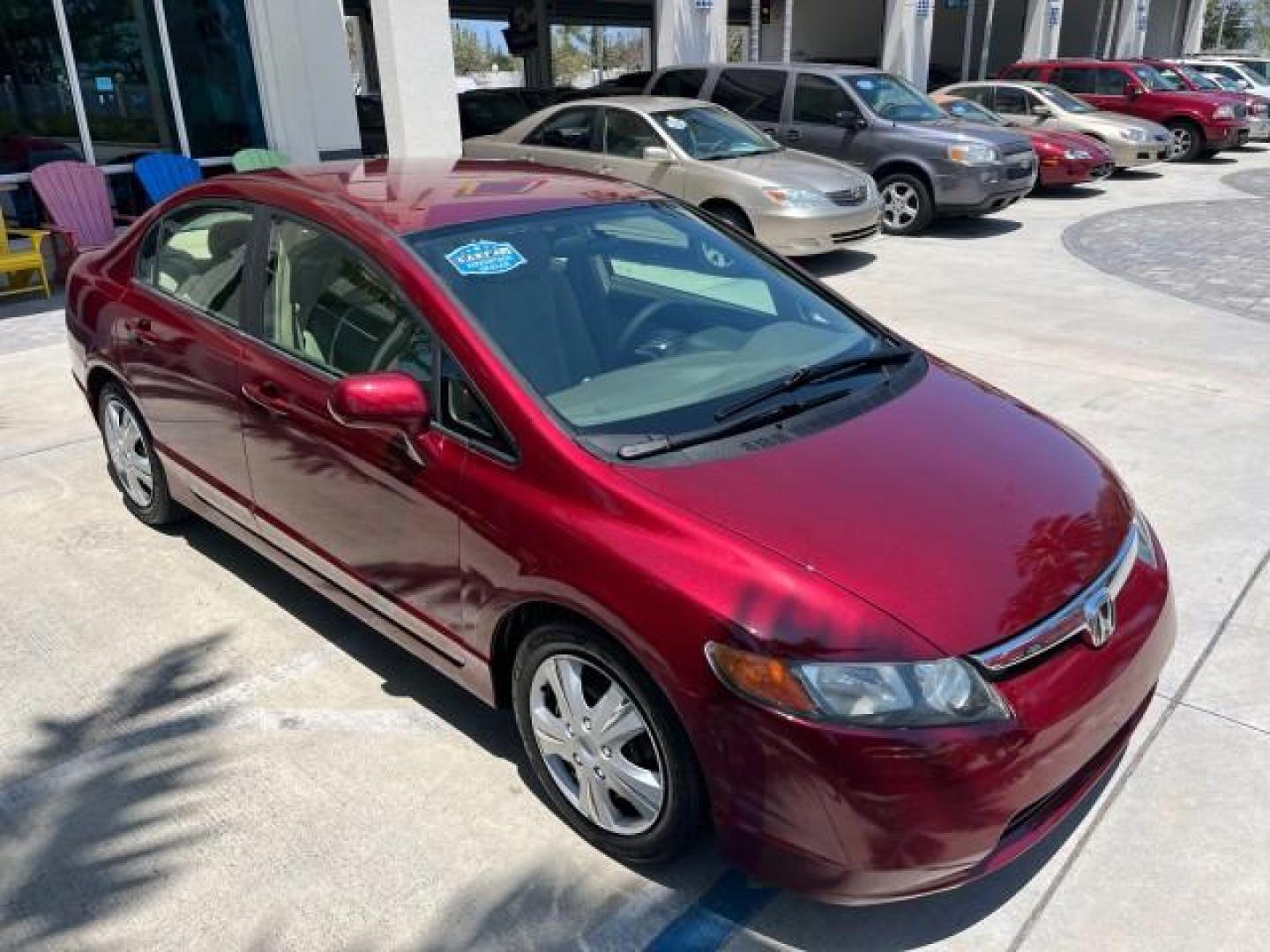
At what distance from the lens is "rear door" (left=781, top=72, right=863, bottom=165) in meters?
11.8

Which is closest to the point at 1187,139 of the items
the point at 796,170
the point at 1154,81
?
the point at 1154,81

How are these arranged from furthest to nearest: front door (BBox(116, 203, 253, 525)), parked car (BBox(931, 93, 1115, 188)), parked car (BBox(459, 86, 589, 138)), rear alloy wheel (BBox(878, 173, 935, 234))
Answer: parked car (BBox(459, 86, 589, 138)) < parked car (BBox(931, 93, 1115, 188)) < rear alloy wheel (BBox(878, 173, 935, 234)) < front door (BBox(116, 203, 253, 525))

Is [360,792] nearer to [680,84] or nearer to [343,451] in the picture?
[343,451]

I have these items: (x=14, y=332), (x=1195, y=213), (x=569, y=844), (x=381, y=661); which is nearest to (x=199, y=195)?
(x=381, y=661)

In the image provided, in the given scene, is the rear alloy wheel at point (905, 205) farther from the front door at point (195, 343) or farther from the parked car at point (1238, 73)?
the parked car at point (1238, 73)

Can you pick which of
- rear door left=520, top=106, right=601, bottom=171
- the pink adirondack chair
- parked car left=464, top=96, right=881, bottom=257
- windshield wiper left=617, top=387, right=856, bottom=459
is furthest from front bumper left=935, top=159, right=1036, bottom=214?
windshield wiper left=617, top=387, right=856, bottom=459

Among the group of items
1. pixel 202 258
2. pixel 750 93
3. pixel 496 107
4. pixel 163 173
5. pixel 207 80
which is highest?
pixel 207 80

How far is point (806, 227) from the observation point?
30.3 feet

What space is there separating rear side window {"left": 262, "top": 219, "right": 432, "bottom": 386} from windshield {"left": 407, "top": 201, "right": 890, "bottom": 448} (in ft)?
0.61

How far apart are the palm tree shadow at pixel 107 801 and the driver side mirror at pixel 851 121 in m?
10.1

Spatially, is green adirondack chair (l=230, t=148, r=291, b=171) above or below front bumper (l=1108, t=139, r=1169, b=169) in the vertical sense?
above

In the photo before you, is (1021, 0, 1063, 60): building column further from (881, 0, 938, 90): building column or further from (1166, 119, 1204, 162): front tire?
(1166, 119, 1204, 162): front tire

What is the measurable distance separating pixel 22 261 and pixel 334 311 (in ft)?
21.3

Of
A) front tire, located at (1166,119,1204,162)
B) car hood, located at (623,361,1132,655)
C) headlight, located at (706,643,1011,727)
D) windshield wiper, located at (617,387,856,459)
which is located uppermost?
windshield wiper, located at (617,387,856,459)
